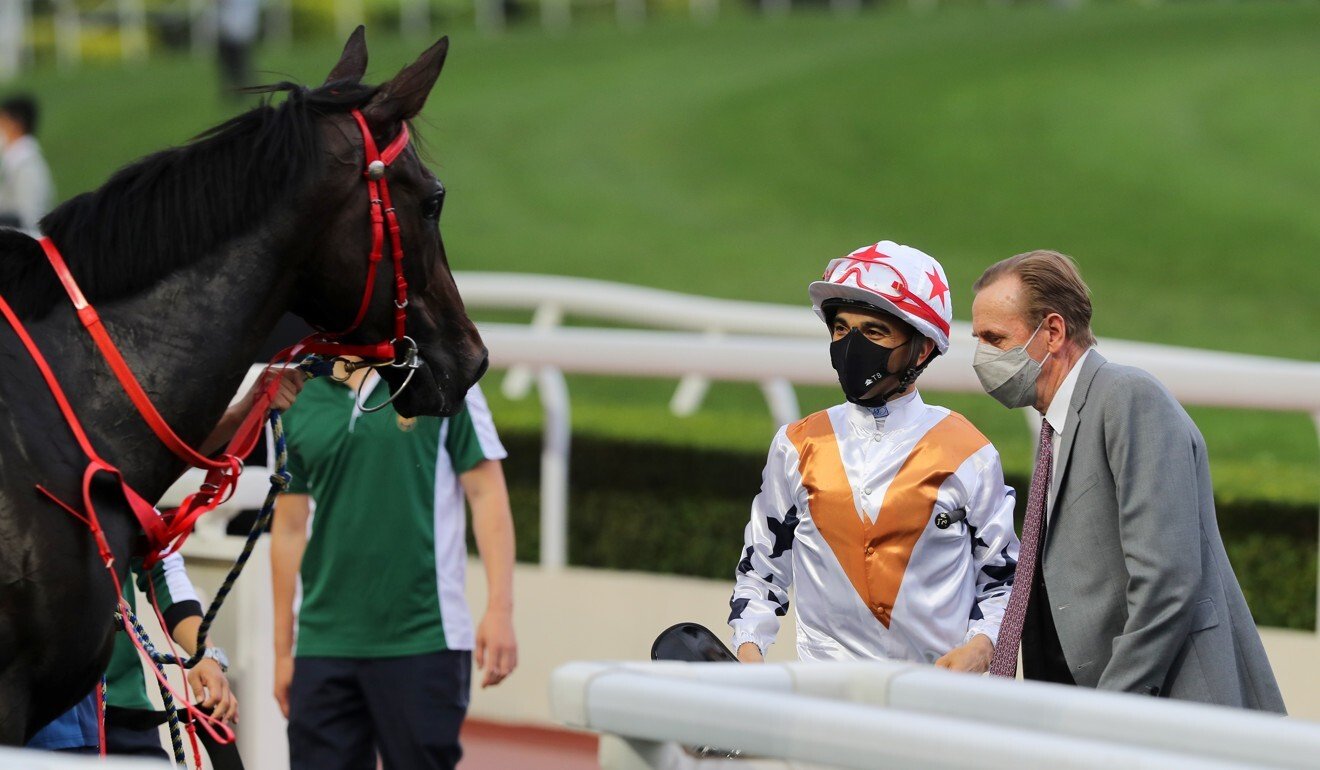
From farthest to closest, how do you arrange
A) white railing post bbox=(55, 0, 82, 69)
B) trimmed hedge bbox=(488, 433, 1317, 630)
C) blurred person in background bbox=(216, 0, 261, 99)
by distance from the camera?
1. white railing post bbox=(55, 0, 82, 69)
2. blurred person in background bbox=(216, 0, 261, 99)
3. trimmed hedge bbox=(488, 433, 1317, 630)

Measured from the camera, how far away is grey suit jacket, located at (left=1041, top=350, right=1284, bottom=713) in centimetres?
289

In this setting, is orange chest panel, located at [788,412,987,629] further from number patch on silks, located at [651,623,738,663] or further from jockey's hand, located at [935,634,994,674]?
number patch on silks, located at [651,623,738,663]

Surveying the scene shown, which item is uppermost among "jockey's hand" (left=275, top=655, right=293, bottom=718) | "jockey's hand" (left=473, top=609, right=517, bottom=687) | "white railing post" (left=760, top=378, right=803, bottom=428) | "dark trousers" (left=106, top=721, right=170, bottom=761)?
"white railing post" (left=760, top=378, right=803, bottom=428)

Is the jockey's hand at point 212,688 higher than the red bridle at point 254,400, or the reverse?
the red bridle at point 254,400

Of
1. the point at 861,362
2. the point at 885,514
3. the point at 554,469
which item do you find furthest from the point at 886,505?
the point at 554,469

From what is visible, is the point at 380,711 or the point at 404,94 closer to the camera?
the point at 404,94

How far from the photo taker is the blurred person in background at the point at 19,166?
36.3 feet

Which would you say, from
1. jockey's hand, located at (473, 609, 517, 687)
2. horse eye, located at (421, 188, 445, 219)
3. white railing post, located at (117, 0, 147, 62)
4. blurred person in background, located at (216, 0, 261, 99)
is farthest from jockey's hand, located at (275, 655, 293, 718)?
white railing post, located at (117, 0, 147, 62)

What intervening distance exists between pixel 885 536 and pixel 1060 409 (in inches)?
14.5

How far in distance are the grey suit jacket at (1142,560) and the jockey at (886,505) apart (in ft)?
0.53

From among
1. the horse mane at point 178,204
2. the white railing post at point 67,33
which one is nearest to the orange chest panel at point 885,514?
the horse mane at point 178,204

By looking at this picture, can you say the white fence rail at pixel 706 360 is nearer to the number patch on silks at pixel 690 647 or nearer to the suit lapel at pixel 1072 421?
the suit lapel at pixel 1072 421

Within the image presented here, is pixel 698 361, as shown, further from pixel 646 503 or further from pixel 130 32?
pixel 130 32

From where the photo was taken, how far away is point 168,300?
9.62ft
